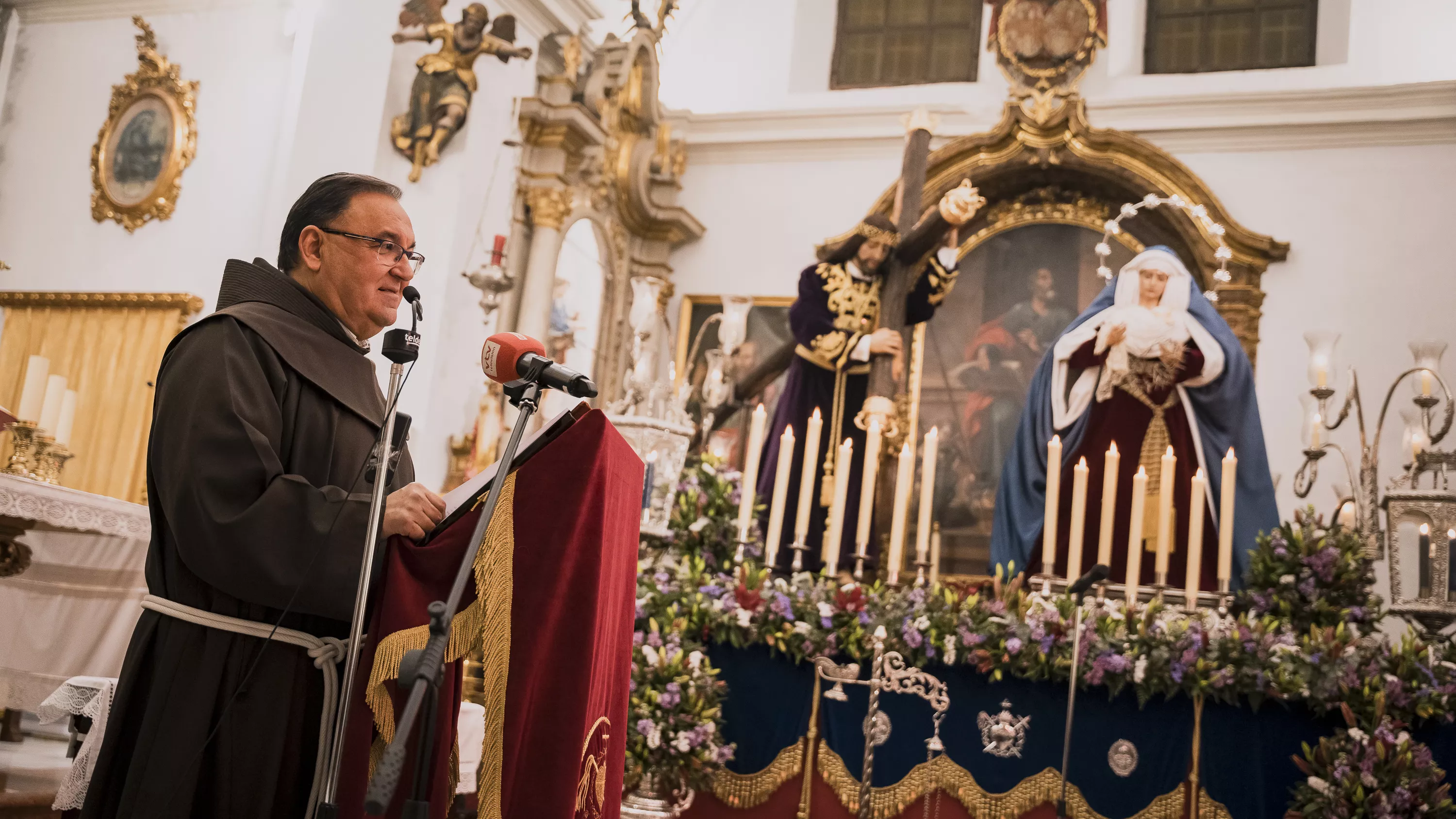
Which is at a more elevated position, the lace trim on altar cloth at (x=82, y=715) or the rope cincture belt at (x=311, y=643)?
the rope cincture belt at (x=311, y=643)

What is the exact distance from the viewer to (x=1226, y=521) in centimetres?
493

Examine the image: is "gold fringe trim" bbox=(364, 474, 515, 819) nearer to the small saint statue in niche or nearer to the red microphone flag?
the red microphone flag

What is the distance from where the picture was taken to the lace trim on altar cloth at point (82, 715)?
2562 mm

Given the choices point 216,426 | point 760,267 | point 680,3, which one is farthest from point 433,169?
point 216,426

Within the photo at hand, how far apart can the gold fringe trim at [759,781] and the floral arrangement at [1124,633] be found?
113mm

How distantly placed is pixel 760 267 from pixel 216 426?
7875mm

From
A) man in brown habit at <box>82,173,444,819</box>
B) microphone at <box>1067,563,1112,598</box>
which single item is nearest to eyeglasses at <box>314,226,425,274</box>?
man in brown habit at <box>82,173,444,819</box>

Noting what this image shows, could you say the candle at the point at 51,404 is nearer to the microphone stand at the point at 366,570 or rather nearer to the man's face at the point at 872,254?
the microphone stand at the point at 366,570

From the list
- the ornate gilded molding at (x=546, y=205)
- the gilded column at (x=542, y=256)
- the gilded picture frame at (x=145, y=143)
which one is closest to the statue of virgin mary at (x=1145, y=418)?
the gilded column at (x=542, y=256)

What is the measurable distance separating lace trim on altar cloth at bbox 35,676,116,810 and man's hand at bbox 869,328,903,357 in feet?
13.9

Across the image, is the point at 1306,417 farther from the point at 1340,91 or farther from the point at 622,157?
the point at 622,157

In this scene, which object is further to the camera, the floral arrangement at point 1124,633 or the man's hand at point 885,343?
the man's hand at point 885,343

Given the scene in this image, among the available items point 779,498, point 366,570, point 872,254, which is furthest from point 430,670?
point 872,254

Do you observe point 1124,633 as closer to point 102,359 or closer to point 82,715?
point 82,715
